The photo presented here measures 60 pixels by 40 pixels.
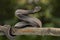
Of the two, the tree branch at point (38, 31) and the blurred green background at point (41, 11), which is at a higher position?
the blurred green background at point (41, 11)

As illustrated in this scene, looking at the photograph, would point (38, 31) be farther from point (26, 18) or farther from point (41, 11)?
point (41, 11)

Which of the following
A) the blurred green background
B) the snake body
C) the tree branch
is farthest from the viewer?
the blurred green background

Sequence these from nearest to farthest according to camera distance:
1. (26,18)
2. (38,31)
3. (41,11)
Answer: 1. (38,31)
2. (26,18)
3. (41,11)

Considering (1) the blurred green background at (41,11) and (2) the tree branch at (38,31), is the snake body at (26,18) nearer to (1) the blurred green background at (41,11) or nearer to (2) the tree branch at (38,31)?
(2) the tree branch at (38,31)

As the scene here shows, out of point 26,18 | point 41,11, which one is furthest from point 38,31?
point 41,11

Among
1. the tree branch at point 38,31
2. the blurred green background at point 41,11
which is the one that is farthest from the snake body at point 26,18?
the blurred green background at point 41,11

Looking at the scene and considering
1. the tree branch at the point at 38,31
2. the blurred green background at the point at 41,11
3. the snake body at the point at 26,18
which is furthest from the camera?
the blurred green background at the point at 41,11

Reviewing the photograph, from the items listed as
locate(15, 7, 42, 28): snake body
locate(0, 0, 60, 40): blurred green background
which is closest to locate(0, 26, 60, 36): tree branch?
locate(15, 7, 42, 28): snake body

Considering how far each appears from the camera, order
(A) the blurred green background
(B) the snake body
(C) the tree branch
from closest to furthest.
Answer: (C) the tree branch < (B) the snake body < (A) the blurred green background

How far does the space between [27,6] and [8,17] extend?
306 mm

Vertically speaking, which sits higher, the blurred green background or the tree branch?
the blurred green background

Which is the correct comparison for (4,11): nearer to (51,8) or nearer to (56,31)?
(51,8)

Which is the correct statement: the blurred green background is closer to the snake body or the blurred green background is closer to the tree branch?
the snake body

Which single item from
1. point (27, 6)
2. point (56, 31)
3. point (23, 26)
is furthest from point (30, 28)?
point (27, 6)
